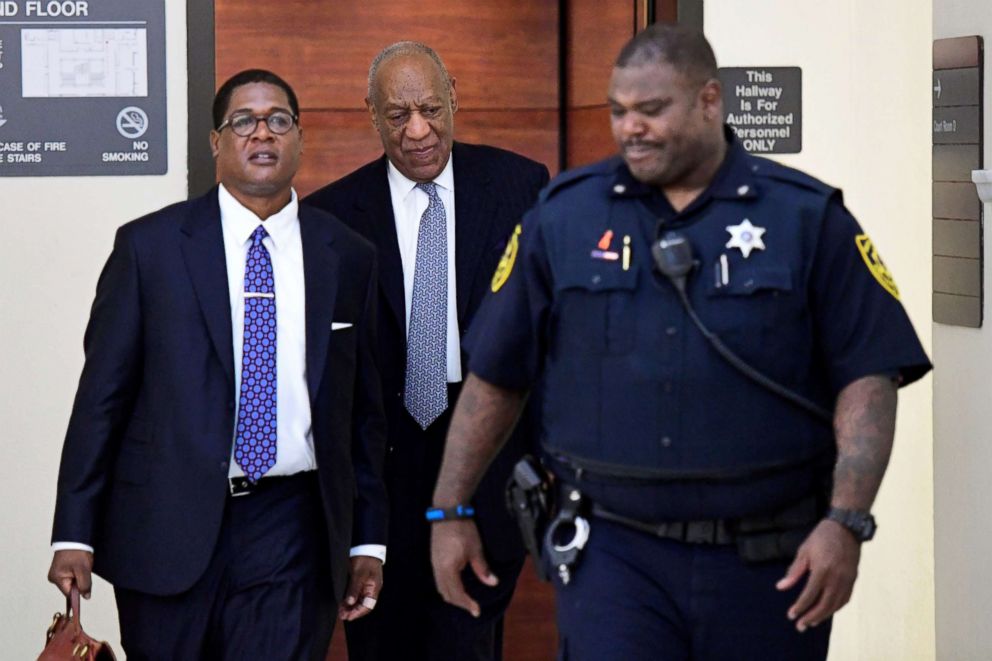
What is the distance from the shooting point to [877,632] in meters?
5.45

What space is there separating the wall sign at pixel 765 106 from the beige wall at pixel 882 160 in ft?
0.10

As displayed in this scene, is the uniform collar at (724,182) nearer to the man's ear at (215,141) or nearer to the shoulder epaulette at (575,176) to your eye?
the shoulder epaulette at (575,176)

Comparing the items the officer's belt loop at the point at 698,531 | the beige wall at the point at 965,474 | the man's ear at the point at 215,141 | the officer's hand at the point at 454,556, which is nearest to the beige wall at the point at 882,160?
the beige wall at the point at 965,474

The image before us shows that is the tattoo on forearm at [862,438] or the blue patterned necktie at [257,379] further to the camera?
the blue patterned necktie at [257,379]

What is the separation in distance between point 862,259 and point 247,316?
4.70 ft

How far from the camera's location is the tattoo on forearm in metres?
3.07

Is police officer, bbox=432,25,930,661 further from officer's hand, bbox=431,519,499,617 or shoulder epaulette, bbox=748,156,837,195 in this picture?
officer's hand, bbox=431,519,499,617

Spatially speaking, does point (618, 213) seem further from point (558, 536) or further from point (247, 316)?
point (247, 316)

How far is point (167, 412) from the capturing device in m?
3.84

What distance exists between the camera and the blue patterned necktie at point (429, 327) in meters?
4.61

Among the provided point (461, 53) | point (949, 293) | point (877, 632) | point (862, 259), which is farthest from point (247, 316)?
point (949, 293)

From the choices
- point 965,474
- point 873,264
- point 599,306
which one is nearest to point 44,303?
point 599,306

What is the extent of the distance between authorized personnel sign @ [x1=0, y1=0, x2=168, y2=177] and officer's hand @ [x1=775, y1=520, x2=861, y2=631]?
2.67 meters

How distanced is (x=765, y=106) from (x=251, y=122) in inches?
75.6
